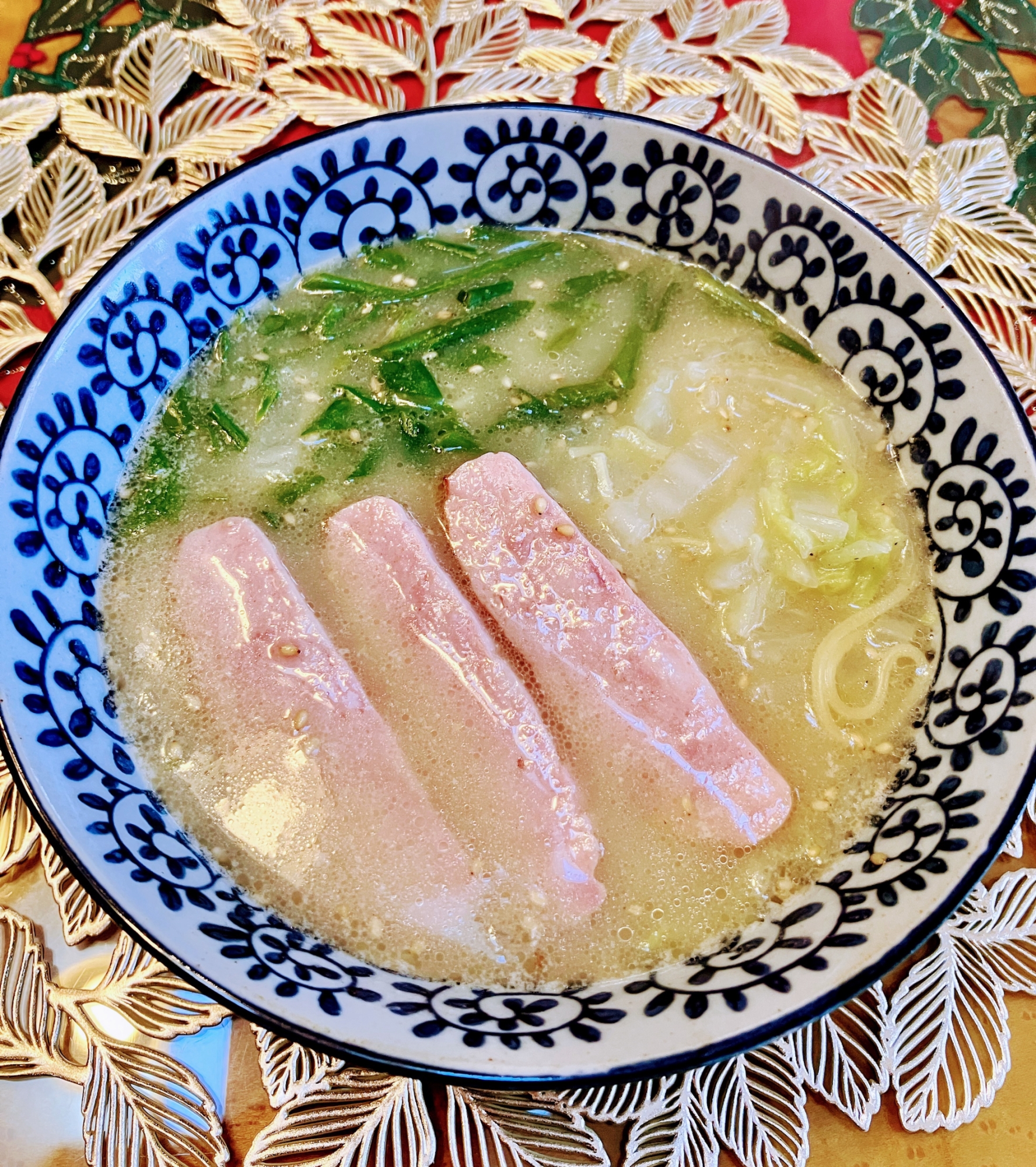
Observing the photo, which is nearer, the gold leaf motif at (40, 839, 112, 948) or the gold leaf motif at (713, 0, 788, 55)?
the gold leaf motif at (40, 839, 112, 948)

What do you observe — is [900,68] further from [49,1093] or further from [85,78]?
[49,1093]

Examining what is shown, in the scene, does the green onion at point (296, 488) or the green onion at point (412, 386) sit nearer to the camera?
the green onion at point (296, 488)

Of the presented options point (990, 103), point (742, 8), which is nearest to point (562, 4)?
point (742, 8)

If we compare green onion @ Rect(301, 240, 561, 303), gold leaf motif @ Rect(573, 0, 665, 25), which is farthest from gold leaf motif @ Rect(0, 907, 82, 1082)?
gold leaf motif @ Rect(573, 0, 665, 25)

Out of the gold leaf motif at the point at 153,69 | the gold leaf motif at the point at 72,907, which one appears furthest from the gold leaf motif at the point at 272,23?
the gold leaf motif at the point at 72,907

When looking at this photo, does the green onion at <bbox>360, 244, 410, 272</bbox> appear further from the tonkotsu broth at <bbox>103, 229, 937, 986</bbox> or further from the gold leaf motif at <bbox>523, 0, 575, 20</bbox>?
the gold leaf motif at <bbox>523, 0, 575, 20</bbox>

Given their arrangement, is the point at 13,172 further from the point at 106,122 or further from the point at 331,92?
the point at 331,92

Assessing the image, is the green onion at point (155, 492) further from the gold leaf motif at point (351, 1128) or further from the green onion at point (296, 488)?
the gold leaf motif at point (351, 1128)
